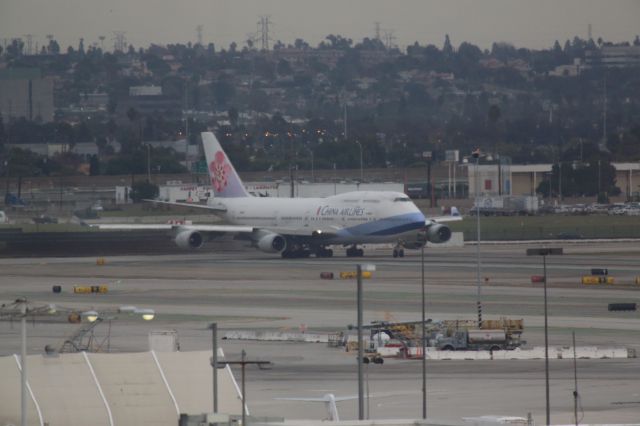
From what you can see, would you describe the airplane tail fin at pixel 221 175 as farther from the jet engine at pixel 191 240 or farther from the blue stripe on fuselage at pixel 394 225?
the blue stripe on fuselage at pixel 394 225

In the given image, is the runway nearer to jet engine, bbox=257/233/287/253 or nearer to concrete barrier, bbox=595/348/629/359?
concrete barrier, bbox=595/348/629/359

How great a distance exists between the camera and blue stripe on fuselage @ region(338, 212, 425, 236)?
363 ft

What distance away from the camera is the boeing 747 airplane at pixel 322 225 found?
11131 centimetres

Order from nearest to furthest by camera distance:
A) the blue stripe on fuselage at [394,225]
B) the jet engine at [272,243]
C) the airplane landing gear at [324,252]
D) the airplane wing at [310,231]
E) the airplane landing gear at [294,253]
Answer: the blue stripe on fuselage at [394,225] < the airplane wing at [310,231] < the jet engine at [272,243] < the airplane landing gear at [294,253] < the airplane landing gear at [324,252]

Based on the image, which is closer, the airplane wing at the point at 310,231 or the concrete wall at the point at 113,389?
the concrete wall at the point at 113,389

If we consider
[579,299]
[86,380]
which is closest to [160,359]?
[86,380]

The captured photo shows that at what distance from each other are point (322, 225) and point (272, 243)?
3.80 metres

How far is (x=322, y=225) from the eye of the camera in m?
115

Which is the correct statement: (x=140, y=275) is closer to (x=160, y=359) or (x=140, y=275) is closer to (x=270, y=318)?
(x=270, y=318)

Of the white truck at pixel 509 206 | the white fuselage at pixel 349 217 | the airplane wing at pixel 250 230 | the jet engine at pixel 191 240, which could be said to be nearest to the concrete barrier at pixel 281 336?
the white fuselage at pixel 349 217

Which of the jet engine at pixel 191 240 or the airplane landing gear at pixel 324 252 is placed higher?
the jet engine at pixel 191 240

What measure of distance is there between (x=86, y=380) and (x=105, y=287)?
47.3 metres

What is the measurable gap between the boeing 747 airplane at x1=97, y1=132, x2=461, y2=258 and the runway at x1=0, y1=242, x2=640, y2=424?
1739mm

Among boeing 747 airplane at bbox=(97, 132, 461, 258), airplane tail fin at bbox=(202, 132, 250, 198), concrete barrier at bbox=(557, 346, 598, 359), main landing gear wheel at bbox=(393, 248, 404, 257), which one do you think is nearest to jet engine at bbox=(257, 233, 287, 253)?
boeing 747 airplane at bbox=(97, 132, 461, 258)
